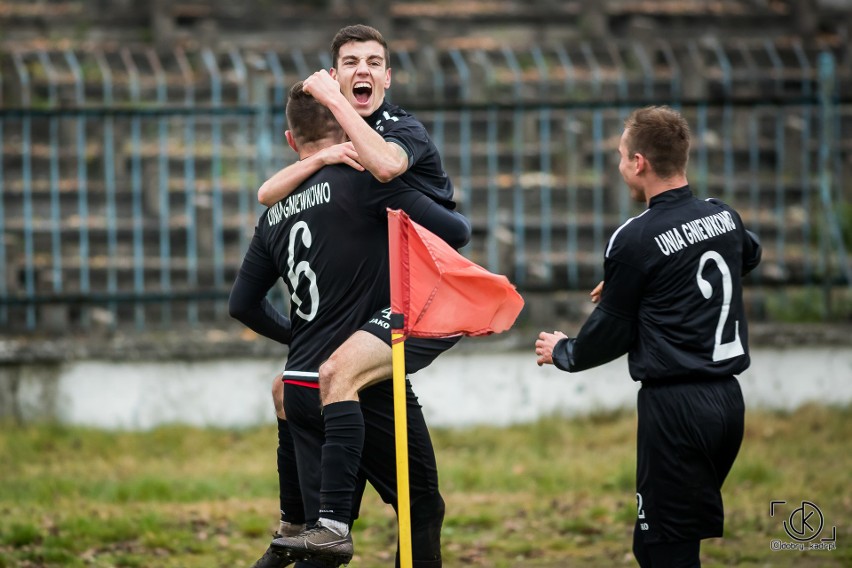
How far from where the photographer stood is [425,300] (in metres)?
5.46

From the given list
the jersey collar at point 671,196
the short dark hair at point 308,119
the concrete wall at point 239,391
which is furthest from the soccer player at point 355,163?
the concrete wall at point 239,391

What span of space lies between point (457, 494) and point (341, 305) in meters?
3.59

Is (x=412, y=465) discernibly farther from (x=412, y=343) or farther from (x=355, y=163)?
(x=355, y=163)

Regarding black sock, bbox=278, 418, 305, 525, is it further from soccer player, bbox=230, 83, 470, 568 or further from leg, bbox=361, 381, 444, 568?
leg, bbox=361, 381, 444, 568

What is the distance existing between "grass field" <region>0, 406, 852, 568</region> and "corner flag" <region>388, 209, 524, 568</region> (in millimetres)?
2145

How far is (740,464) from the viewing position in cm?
909

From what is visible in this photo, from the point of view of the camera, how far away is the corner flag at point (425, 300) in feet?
17.5

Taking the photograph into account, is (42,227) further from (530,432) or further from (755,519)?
(755,519)

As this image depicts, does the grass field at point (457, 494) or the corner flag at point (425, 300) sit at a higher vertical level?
the corner flag at point (425, 300)

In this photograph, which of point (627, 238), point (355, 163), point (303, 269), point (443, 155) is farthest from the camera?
point (443, 155)

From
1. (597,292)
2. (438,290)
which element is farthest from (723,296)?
(438,290)

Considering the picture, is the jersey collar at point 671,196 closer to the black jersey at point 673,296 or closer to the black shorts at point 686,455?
the black jersey at point 673,296

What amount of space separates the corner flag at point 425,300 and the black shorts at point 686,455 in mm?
779

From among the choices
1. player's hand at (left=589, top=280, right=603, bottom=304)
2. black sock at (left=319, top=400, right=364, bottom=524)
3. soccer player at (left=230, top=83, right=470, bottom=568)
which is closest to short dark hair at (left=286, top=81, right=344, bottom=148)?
soccer player at (left=230, top=83, right=470, bottom=568)
